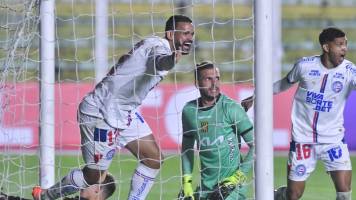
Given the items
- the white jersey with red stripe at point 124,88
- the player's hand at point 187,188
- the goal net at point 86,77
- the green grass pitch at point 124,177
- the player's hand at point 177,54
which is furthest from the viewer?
the green grass pitch at point 124,177

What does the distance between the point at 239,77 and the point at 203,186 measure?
27.7ft

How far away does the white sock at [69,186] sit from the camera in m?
7.66

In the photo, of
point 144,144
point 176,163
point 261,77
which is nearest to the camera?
point 261,77

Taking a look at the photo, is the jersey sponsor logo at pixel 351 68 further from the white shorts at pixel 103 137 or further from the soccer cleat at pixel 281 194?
the white shorts at pixel 103 137

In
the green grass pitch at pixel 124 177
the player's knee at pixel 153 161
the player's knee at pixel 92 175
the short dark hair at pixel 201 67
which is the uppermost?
the short dark hair at pixel 201 67

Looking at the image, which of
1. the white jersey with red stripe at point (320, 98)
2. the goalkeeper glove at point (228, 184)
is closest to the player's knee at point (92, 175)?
the goalkeeper glove at point (228, 184)

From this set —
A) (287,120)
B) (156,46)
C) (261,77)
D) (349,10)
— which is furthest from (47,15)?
(349,10)

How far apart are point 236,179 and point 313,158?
1302 mm

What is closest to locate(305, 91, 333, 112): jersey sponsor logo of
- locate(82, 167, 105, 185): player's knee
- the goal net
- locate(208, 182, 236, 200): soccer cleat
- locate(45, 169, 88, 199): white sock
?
the goal net

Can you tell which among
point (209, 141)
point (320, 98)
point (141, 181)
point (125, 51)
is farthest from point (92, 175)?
point (125, 51)

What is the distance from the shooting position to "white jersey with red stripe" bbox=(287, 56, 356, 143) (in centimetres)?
819

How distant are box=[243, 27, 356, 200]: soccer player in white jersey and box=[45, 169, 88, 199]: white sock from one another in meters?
1.69

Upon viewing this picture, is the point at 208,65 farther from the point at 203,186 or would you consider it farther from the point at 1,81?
the point at 1,81

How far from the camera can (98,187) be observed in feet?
25.1
